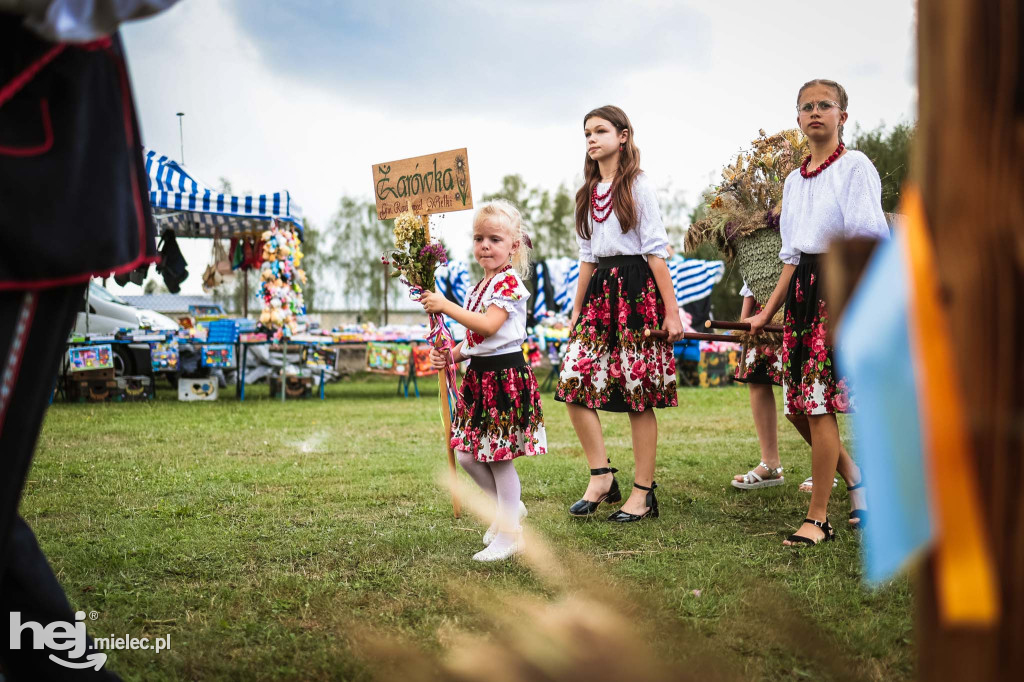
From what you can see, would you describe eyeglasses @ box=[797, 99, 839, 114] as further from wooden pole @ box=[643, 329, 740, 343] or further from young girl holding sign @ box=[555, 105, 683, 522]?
wooden pole @ box=[643, 329, 740, 343]

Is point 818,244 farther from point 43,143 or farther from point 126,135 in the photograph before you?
point 43,143

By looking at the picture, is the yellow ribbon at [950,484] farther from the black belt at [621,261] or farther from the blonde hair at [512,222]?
the black belt at [621,261]

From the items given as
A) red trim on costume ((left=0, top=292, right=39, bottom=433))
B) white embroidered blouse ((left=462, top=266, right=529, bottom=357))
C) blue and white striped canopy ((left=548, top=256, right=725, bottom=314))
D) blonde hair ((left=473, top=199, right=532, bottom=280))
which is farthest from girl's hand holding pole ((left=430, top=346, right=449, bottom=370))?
blue and white striped canopy ((left=548, top=256, right=725, bottom=314))

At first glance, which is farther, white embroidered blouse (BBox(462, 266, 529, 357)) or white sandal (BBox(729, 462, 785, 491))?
→ white sandal (BBox(729, 462, 785, 491))

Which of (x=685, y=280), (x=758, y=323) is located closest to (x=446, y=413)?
(x=758, y=323)

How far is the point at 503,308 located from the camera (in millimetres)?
3289

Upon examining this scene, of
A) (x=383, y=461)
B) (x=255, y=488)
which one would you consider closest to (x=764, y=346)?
(x=383, y=461)

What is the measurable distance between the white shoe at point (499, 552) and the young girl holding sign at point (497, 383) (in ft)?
0.10

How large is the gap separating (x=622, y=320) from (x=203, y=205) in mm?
8059

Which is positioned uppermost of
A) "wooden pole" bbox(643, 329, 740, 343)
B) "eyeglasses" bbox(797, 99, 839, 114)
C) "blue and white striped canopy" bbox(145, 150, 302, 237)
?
"blue and white striped canopy" bbox(145, 150, 302, 237)

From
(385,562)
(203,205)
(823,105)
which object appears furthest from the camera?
(203,205)

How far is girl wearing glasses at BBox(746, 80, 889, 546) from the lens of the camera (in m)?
3.17

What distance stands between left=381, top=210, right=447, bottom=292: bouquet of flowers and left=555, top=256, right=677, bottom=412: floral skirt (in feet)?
2.97

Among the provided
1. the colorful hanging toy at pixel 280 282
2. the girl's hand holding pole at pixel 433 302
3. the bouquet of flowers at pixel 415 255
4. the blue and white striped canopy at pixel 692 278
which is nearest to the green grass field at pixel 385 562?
the girl's hand holding pole at pixel 433 302
